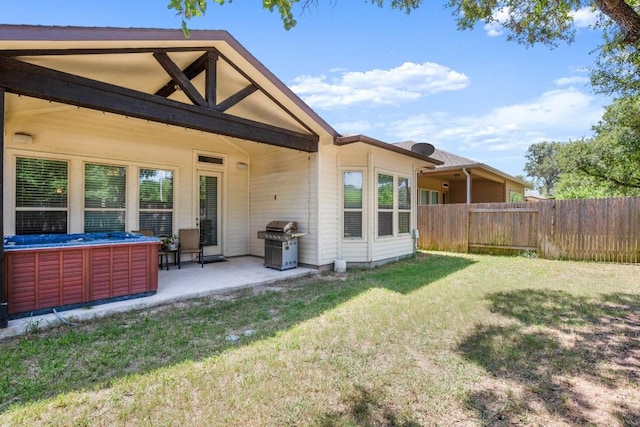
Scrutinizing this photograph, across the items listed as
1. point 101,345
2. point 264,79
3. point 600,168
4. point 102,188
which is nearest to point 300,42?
point 264,79

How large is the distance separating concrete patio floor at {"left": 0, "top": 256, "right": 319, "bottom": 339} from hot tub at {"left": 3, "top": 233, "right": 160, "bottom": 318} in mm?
134

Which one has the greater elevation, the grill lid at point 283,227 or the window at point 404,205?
the window at point 404,205

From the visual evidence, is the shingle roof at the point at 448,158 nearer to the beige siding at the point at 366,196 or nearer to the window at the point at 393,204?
the window at the point at 393,204

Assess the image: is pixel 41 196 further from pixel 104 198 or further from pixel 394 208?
pixel 394 208

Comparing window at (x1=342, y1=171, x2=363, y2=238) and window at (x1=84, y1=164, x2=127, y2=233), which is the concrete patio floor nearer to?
window at (x1=342, y1=171, x2=363, y2=238)

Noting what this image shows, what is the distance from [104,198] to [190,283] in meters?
2.77

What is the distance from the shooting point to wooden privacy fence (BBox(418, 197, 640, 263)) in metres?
7.80

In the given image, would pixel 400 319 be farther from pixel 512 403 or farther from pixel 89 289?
pixel 89 289

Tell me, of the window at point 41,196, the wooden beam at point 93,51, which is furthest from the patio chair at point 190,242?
the wooden beam at point 93,51

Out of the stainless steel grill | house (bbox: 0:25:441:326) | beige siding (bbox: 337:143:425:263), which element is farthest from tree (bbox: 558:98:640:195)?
the stainless steel grill

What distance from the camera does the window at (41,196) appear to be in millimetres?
5551

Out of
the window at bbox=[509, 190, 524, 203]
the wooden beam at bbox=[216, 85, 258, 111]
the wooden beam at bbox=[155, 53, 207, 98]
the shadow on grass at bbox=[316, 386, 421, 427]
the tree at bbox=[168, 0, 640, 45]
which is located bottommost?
the shadow on grass at bbox=[316, 386, 421, 427]

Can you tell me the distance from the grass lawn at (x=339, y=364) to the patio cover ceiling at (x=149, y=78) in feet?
8.86

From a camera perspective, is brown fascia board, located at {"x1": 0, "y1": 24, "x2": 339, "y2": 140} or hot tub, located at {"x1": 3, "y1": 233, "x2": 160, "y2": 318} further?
hot tub, located at {"x1": 3, "y1": 233, "x2": 160, "y2": 318}
